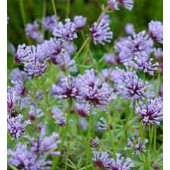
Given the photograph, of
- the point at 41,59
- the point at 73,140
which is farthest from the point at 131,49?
the point at 73,140

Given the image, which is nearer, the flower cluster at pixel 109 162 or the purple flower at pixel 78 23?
the flower cluster at pixel 109 162

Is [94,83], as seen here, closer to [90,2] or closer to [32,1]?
[32,1]

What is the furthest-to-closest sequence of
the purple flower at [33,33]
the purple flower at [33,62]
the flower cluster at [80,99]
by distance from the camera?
the purple flower at [33,33] < the purple flower at [33,62] < the flower cluster at [80,99]

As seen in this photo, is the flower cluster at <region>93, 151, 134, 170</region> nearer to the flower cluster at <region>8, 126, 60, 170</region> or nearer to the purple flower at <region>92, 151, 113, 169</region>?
the purple flower at <region>92, 151, 113, 169</region>

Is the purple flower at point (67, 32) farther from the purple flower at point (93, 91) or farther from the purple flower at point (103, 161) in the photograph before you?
the purple flower at point (103, 161)

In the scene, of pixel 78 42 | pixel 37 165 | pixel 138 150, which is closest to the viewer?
pixel 37 165

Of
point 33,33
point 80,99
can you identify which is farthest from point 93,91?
point 33,33

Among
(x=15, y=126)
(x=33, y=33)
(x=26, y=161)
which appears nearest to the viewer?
(x=26, y=161)

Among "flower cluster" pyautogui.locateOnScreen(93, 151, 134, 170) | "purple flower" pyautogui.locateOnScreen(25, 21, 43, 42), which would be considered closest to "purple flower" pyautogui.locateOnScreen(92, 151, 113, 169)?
"flower cluster" pyautogui.locateOnScreen(93, 151, 134, 170)

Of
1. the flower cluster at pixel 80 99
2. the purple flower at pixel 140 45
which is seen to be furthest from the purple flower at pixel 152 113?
the purple flower at pixel 140 45

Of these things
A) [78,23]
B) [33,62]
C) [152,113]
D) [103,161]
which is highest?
[78,23]

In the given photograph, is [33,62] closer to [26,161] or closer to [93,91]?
[93,91]
